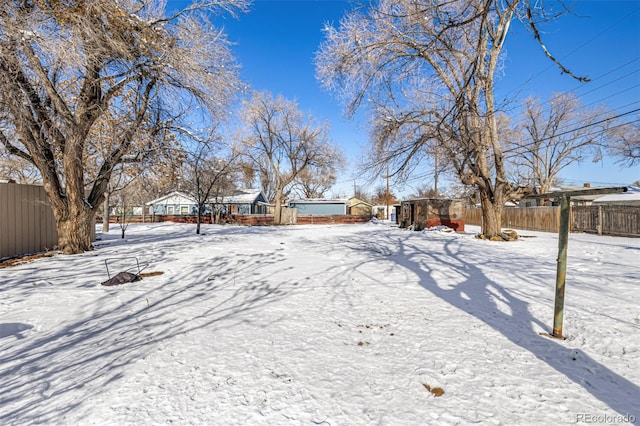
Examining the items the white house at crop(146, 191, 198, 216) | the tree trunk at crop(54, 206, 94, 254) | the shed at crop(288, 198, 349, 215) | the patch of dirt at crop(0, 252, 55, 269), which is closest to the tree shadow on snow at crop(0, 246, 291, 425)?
the patch of dirt at crop(0, 252, 55, 269)

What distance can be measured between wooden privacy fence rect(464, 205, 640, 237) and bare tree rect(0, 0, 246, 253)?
1729 cm

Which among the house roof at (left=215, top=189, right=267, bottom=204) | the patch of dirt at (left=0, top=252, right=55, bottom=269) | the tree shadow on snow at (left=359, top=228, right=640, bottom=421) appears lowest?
the tree shadow on snow at (left=359, top=228, right=640, bottom=421)

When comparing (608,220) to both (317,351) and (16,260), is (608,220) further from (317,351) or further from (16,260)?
(16,260)

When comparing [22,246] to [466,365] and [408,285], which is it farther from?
[466,365]

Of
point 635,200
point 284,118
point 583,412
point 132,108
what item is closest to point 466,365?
point 583,412

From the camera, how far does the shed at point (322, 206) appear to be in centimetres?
3988

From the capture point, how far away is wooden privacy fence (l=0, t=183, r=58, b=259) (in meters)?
7.41

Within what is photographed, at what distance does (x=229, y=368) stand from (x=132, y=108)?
7474 millimetres

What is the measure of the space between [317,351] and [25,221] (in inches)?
377

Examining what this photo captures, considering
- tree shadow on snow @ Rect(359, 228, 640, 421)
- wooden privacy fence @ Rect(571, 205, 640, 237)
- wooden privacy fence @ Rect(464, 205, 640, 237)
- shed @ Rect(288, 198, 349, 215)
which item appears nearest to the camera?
tree shadow on snow @ Rect(359, 228, 640, 421)

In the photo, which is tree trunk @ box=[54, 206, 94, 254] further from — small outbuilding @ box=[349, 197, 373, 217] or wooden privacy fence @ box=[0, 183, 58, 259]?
small outbuilding @ box=[349, 197, 373, 217]

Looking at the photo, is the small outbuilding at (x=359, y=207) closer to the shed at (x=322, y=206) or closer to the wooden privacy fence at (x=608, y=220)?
the shed at (x=322, y=206)

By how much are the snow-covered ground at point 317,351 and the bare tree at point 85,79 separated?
3.38 m

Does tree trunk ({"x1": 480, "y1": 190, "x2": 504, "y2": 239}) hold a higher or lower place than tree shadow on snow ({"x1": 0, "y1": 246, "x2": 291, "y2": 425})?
higher
